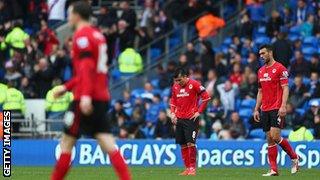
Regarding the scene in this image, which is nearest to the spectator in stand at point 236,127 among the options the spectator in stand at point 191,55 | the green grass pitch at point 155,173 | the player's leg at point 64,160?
the green grass pitch at point 155,173

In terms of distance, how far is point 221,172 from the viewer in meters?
18.4

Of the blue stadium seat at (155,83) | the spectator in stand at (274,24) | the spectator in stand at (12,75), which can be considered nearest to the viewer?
the spectator in stand at (274,24)

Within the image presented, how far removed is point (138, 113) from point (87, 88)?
540 inches

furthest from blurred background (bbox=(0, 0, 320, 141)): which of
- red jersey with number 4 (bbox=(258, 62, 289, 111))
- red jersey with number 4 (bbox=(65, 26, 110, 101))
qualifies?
red jersey with number 4 (bbox=(65, 26, 110, 101))

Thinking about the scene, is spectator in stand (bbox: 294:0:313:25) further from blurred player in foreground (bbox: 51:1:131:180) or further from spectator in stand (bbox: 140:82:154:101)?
blurred player in foreground (bbox: 51:1:131:180)

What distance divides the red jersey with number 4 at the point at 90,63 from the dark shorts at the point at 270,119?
601cm

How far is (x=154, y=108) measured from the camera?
24734 mm

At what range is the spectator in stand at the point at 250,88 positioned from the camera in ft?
77.9

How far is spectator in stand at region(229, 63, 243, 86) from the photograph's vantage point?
24531mm

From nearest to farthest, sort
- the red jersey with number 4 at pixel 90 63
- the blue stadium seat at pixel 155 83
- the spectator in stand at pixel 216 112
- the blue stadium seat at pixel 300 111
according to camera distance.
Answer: the red jersey with number 4 at pixel 90 63 → the blue stadium seat at pixel 300 111 → the spectator in stand at pixel 216 112 → the blue stadium seat at pixel 155 83

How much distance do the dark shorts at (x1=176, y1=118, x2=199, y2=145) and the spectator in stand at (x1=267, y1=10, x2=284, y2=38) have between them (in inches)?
341

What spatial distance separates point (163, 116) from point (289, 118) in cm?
295

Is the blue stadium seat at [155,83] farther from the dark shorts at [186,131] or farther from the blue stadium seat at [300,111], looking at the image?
the dark shorts at [186,131]

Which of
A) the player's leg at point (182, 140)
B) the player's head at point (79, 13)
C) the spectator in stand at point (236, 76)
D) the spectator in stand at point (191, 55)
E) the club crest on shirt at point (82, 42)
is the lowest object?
the player's leg at point (182, 140)
